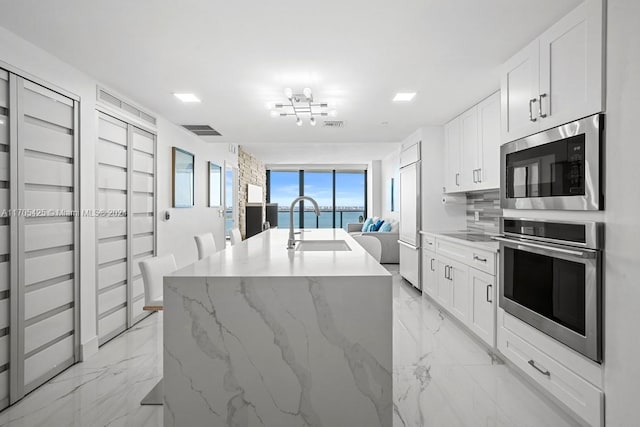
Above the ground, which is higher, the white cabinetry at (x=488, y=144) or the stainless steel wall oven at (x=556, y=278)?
the white cabinetry at (x=488, y=144)

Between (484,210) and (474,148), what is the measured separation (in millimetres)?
873

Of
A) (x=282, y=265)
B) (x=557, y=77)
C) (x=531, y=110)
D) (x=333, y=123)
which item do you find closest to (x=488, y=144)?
(x=531, y=110)

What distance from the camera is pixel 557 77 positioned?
6.82ft

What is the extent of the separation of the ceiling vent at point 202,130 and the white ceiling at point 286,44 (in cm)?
96

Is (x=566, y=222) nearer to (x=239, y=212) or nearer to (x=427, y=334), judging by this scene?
(x=427, y=334)

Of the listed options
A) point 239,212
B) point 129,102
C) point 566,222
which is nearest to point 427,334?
point 566,222

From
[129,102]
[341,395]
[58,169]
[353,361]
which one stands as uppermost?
[129,102]

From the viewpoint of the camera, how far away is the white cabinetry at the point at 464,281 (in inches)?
115

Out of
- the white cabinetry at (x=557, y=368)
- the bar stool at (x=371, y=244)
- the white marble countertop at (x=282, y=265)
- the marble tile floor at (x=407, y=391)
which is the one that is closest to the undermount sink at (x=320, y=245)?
the bar stool at (x=371, y=244)

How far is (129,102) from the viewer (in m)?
3.49

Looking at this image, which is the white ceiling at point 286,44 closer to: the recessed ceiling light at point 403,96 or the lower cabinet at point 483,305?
the recessed ceiling light at point 403,96

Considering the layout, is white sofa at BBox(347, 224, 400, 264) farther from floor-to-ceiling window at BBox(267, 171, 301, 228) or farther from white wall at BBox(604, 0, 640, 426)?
white wall at BBox(604, 0, 640, 426)

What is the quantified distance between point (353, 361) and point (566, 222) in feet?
4.52

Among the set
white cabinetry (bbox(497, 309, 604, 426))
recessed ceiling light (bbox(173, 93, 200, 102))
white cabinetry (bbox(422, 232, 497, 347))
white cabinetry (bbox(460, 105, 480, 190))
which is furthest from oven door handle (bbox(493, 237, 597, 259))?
recessed ceiling light (bbox(173, 93, 200, 102))
